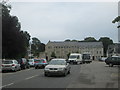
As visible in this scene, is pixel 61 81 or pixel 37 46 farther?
pixel 37 46

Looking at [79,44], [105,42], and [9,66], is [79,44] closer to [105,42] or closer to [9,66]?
[105,42]

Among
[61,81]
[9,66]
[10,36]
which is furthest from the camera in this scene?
[10,36]

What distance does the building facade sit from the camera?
142250 mm

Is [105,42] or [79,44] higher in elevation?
[105,42]

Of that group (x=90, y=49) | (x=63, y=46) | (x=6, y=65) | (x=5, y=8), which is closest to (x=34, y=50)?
(x=63, y=46)

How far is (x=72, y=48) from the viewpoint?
470 feet

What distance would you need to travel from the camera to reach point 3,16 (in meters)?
43.3

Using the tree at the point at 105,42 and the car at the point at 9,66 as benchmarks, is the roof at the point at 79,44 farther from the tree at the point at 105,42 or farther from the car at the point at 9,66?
the car at the point at 9,66

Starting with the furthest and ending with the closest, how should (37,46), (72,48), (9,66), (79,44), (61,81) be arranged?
1. (37,46)
2. (72,48)
3. (79,44)
4. (9,66)
5. (61,81)

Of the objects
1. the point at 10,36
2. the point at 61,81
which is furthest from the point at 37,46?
the point at 61,81

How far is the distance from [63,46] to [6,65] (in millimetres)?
115275

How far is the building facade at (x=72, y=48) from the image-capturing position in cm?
14225

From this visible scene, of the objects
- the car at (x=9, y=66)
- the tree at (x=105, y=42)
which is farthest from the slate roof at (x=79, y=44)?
the car at (x=9, y=66)

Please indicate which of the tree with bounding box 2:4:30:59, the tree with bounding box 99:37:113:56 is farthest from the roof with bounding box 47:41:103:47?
the tree with bounding box 2:4:30:59
